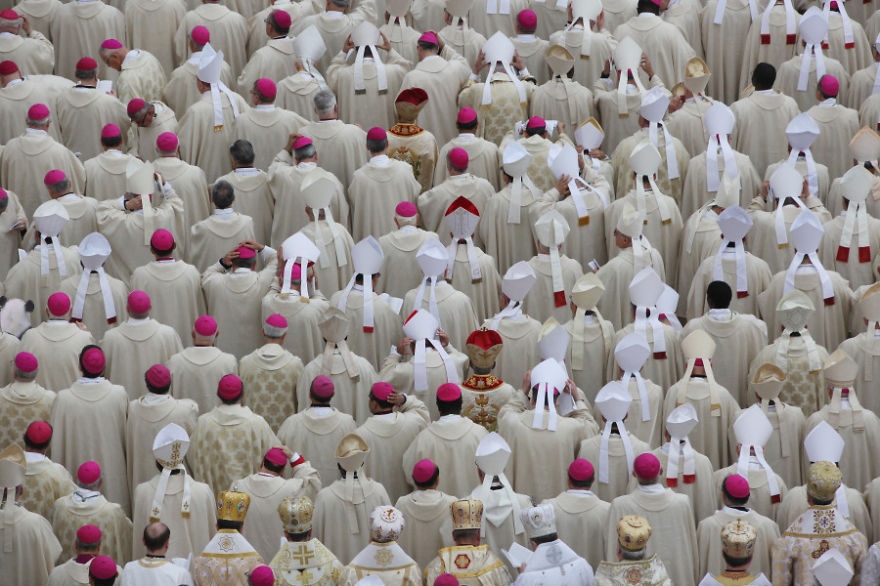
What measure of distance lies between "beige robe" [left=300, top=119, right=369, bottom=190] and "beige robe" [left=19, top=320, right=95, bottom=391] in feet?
9.54

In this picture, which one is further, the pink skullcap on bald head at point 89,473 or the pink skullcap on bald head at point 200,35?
the pink skullcap on bald head at point 200,35

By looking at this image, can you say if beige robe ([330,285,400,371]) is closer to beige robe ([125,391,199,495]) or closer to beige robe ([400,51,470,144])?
beige robe ([125,391,199,495])

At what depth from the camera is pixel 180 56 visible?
1833 cm

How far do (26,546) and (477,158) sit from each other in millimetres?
5386

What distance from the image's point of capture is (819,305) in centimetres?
1531

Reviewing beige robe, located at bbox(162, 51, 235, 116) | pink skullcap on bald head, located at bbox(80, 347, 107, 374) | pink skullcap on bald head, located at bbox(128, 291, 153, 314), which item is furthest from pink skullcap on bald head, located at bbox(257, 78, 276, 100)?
pink skullcap on bald head, located at bbox(80, 347, 107, 374)

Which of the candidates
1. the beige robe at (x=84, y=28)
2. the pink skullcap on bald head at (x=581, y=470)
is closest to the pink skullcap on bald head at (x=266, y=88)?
the beige robe at (x=84, y=28)

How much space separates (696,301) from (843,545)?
138 inches

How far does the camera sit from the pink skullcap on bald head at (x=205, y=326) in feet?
47.2

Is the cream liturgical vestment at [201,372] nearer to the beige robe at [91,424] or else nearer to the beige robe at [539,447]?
the beige robe at [91,424]

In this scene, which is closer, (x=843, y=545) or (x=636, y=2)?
(x=843, y=545)

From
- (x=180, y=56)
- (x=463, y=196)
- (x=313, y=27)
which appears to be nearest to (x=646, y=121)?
(x=463, y=196)

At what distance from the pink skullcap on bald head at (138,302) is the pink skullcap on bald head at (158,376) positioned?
2.82ft

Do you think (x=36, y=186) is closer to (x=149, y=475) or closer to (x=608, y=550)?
(x=149, y=475)
